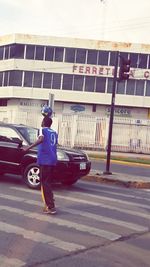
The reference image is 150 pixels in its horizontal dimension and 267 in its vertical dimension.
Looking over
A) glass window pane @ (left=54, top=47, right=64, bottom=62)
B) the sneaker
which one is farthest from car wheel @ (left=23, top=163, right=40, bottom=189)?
glass window pane @ (left=54, top=47, right=64, bottom=62)

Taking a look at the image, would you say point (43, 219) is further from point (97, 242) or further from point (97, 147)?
point (97, 147)

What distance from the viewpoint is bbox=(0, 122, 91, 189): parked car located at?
11.6 metres

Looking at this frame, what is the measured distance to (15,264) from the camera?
214 inches

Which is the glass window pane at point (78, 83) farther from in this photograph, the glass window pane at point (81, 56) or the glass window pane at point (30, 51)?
the glass window pane at point (30, 51)

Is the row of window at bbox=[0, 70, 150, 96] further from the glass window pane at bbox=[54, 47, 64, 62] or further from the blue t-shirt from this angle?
the blue t-shirt

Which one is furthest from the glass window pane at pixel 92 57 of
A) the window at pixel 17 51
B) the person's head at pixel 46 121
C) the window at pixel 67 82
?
the person's head at pixel 46 121

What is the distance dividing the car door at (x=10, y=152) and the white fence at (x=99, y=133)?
1818 cm

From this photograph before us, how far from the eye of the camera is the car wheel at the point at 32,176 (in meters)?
11.5

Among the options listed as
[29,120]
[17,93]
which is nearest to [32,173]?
[29,120]

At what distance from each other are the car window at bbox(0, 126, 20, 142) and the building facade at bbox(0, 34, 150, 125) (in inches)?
1481

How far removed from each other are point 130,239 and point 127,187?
6979 mm

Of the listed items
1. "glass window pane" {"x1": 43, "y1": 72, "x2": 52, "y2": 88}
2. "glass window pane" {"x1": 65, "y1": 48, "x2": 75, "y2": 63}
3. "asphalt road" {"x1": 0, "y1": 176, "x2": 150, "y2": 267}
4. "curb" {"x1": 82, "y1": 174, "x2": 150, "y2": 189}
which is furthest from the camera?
"glass window pane" {"x1": 43, "y1": 72, "x2": 52, "y2": 88}

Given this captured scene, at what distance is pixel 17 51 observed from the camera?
2053 inches

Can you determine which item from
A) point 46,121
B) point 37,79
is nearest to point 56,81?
point 37,79
